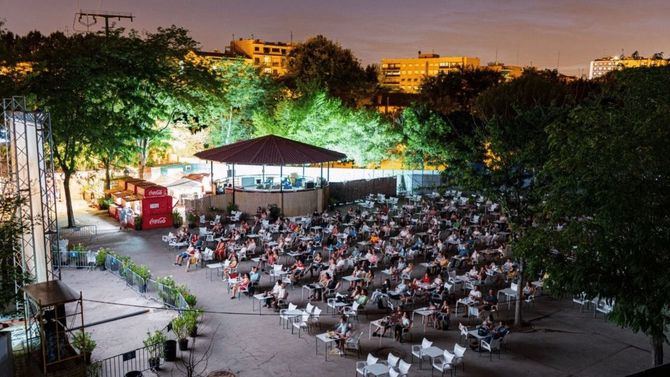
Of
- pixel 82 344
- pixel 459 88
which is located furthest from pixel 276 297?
pixel 459 88

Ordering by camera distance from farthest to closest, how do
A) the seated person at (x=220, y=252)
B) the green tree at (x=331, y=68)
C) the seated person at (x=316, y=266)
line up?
the green tree at (x=331, y=68) → the seated person at (x=220, y=252) → the seated person at (x=316, y=266)

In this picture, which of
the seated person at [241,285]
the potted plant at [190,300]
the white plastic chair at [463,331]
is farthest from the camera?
the seated person at [241,285]

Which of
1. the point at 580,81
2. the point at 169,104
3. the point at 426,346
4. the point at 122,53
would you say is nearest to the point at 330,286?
the point at 426,346

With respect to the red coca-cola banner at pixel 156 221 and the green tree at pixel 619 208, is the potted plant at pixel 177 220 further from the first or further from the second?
the green tree at pixel 619 208

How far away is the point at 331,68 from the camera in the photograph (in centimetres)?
8012

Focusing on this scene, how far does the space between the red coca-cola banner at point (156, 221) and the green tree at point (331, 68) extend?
48244 millimetres

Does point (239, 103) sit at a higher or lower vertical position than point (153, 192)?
higher

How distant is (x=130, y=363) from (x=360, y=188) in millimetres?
29134

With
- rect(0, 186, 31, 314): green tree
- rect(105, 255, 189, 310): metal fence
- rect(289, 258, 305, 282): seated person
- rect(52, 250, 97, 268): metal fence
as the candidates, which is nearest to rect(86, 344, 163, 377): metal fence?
rect(0, 186, 31, 314): green tree

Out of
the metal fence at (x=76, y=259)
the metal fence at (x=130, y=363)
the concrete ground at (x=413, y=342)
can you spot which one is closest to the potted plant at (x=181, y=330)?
the concrete ground at (x=413, y=342)

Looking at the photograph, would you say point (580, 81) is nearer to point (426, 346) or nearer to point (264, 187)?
point (264, 187)

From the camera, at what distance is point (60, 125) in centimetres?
3194

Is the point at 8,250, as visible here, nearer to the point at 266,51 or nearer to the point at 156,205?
the point at 156,205

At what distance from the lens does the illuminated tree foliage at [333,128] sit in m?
47.2
